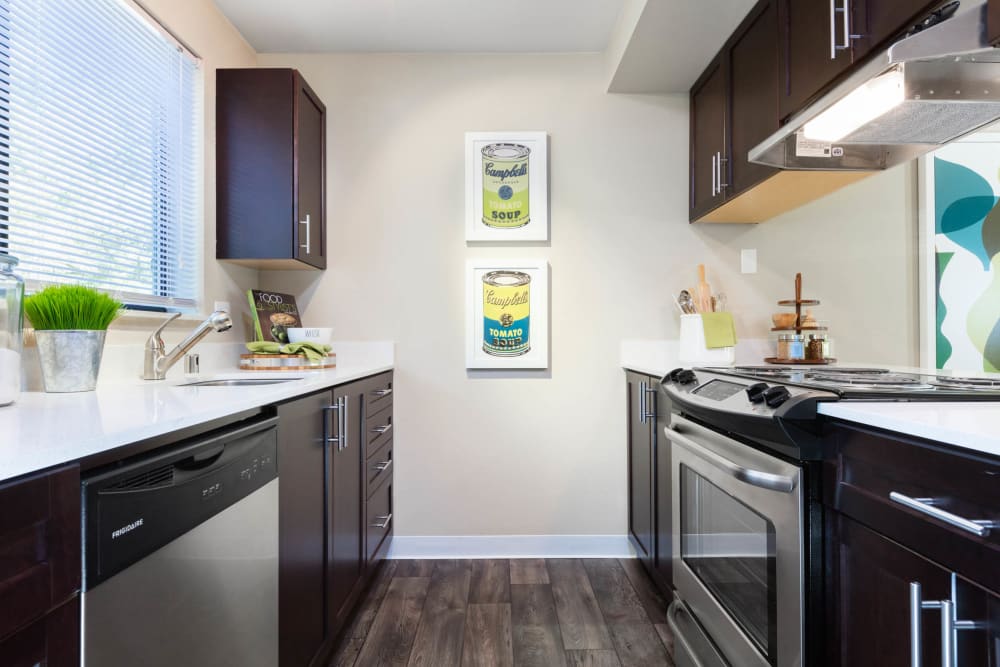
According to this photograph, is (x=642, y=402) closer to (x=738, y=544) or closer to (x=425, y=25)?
(x=738, y=544)

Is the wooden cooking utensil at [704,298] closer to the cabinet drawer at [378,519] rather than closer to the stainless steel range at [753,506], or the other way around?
the stainless steel range at [753,506]

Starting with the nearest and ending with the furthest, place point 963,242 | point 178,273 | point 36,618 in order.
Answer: point 36,618
point 178,273
point 963,242

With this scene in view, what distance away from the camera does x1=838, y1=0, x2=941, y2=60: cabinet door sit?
1.14 meters

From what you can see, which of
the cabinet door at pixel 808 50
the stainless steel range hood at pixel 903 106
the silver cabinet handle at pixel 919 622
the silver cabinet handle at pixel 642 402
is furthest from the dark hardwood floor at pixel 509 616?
the cabinet door at pixel 808 50

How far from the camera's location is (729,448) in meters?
1.27

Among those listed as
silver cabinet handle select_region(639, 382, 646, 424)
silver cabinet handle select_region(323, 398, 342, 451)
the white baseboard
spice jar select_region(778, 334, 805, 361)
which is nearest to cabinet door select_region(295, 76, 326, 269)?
silver cabinet handle select_region(323, 398, 342, 451)

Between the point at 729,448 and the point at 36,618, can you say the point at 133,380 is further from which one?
the point at 729,448

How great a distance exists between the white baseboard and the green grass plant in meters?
1.71

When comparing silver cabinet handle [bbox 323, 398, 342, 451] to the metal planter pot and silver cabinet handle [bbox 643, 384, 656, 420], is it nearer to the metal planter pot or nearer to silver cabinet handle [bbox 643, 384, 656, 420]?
the metal planter pot

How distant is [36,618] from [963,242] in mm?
3291

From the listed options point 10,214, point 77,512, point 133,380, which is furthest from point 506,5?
point 77,512

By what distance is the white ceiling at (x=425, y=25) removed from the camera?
2.17m

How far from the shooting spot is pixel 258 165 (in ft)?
7.23

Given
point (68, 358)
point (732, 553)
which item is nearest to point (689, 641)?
point (732, 553)
